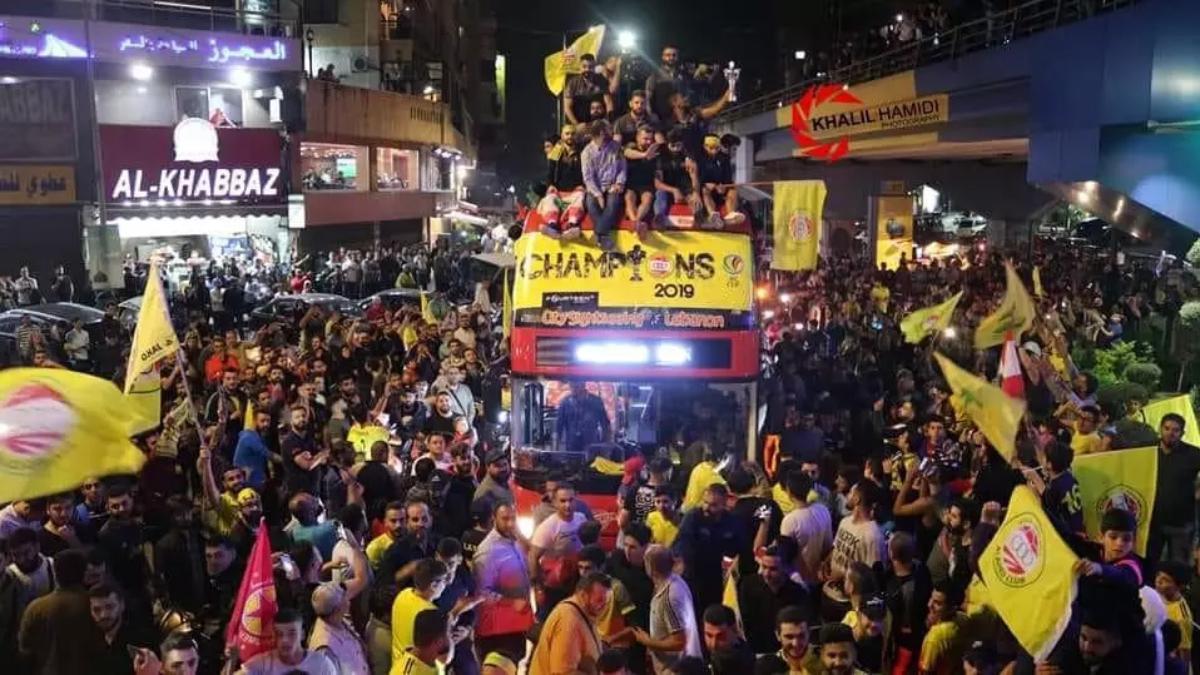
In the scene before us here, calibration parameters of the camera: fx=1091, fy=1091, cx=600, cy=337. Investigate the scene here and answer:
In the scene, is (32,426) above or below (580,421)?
above

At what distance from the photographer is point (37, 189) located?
27.3 meters

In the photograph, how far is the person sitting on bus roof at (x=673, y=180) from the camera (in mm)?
9633

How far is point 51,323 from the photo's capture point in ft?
60.0

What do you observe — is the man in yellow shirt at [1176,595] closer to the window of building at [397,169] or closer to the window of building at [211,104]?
the window of building at [211,104]

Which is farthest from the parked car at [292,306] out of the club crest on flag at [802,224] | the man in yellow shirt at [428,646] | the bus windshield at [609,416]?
the man in yellow shirt at [428,646]

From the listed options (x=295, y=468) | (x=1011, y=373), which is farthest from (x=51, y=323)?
(x=1011, y=373)

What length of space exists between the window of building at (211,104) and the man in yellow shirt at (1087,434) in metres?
26.9

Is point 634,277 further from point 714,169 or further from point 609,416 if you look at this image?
point 714,169

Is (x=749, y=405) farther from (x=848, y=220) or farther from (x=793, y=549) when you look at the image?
(x=848, y=220)

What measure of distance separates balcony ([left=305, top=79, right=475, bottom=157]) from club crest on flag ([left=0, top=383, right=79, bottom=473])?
93.7 feet

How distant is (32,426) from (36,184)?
24.3 m

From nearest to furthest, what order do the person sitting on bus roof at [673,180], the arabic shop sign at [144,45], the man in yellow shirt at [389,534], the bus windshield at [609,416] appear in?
the man in yellow shirt at [389,534] < the bus windshield at [609,416] < the person sitting on bus roof at [673,180] < the arabic shop sign at [144,45]

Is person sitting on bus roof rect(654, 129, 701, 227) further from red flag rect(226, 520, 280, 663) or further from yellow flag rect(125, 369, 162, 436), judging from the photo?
red flag rect(226, 520, 280, 663)

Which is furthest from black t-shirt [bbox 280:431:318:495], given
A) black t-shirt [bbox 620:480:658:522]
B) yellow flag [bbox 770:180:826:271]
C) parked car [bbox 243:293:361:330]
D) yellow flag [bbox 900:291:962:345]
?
parked car [bbox 243:293:361:330]
